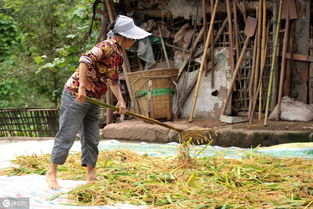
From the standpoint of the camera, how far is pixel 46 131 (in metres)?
9.52

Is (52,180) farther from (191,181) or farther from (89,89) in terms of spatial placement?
(191,181)

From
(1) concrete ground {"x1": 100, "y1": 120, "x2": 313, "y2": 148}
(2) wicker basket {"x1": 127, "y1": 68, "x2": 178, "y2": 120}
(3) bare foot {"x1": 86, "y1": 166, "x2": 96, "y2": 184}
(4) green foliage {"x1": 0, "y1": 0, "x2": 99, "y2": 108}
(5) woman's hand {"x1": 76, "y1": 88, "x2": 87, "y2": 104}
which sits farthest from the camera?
(4) green foliage {"x1": 0, "y1": 0, "x2": 99, "y2": 108}

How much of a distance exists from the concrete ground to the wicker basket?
0.30 metres

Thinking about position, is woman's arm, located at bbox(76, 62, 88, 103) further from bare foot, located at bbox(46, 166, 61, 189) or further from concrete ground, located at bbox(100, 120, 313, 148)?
concrete ground, located at bbox(100, 120, 313, 148)

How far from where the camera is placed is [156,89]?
28.1 ft

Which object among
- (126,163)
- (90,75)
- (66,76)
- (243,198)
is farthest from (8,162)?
(66,76)

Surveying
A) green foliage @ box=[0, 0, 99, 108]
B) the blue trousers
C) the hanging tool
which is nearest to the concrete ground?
the hanging tool

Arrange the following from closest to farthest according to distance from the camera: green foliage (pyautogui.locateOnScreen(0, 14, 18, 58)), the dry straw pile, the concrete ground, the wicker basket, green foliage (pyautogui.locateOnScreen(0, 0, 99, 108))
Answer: the dry straw pile
the concrete ground
the wicker basket
green foliage (pyautogui.locateOnScreen(0, 0, 99, 108))
green foliage (pyautogui.locateOnScreen(0, 14, 18, 58))

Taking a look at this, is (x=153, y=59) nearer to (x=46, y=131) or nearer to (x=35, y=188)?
(x=46, y=131)

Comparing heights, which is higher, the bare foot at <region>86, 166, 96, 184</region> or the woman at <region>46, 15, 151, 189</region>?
the woman at <region>46, 15, 151, 189</region>

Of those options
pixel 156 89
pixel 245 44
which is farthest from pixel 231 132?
pixel 156 89

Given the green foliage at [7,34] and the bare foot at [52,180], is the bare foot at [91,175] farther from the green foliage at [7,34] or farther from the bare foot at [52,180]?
the green foliage at [7,34]

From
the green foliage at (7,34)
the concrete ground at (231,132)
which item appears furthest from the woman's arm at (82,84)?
the green foliage at (7,34)

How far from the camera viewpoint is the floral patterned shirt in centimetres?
401
